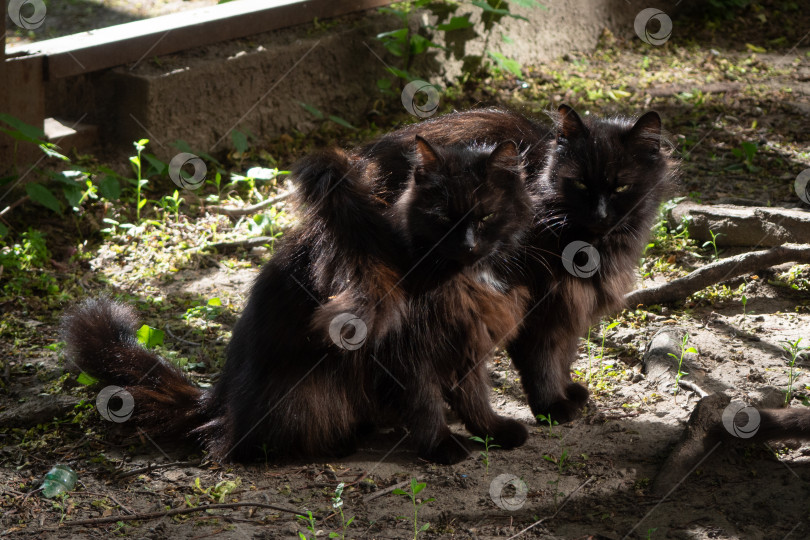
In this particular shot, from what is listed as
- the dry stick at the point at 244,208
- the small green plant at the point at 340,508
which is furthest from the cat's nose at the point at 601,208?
the dry stick at the point at 244,208

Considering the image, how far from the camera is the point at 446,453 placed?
3643 mm

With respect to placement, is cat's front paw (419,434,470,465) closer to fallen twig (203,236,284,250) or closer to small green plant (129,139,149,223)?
fallen twig (203,236,284,250)

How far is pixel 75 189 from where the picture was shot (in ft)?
17.5

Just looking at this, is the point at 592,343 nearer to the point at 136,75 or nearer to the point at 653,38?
the point at 136,75

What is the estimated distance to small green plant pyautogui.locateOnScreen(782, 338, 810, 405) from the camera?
3854mm

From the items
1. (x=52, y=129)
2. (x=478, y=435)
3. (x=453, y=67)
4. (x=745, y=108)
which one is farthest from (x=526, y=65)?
(x=478, y=435)

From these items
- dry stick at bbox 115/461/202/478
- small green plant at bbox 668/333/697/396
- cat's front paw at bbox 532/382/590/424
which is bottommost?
dry stick at bbox 115/461/202/478

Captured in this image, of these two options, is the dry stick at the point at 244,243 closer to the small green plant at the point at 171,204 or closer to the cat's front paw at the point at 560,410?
the small green plant at the point at 171,204

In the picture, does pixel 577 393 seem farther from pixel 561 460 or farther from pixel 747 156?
pixel 747 156
